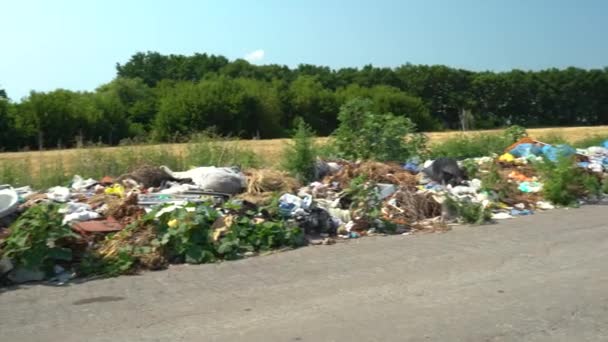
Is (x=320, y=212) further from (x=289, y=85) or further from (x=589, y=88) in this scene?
(x=589, y=88)

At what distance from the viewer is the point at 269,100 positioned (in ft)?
235

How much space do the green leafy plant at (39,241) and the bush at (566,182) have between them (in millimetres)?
8929

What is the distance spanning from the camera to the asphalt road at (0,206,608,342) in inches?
221

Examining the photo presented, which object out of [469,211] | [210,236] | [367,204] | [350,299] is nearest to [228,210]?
[210,236]

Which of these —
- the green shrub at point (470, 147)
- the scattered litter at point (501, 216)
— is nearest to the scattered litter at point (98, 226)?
the scattered litter at point (501, 216)

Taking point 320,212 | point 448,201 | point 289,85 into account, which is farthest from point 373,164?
point 289,85

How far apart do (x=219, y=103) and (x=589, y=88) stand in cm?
6141

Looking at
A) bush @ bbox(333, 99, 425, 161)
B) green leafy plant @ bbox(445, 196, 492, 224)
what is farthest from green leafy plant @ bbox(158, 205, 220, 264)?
bush @ bbox(333, 99, 425, 161)

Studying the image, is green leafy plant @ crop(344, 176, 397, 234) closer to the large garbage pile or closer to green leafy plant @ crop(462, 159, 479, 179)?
the large garbage pile

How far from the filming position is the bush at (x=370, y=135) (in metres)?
14.9

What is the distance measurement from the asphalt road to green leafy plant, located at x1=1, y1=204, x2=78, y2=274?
0.55 metres

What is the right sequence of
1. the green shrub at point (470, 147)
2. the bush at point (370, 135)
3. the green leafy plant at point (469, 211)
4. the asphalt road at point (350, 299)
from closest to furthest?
the asphalt road at point (350, 299), the green leafy plant at point (469, 211), the bush at point (370, 135), the green shrub at point (470, 147)

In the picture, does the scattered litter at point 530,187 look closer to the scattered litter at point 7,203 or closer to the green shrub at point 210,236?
the green shrub at point 210,236

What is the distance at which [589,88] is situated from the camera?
328 feet
